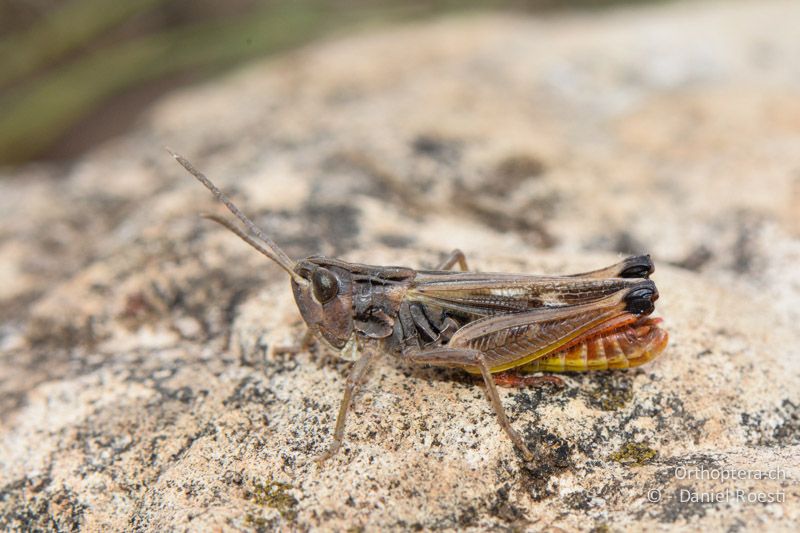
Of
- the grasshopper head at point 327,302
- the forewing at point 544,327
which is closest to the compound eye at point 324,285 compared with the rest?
the grasshopper head at point 327,302

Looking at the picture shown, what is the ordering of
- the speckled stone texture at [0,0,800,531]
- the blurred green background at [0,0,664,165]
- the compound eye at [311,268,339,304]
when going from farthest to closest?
the blurred green background at [0,0,664,165] < the compound eye at [311,268,339,304] < the speckled stone texture at [0,0,800,531]

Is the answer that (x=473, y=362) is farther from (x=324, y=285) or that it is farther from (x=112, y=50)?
(x=112, y=50)

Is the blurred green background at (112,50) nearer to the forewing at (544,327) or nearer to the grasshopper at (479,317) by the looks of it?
the grasshopper at (479,317)

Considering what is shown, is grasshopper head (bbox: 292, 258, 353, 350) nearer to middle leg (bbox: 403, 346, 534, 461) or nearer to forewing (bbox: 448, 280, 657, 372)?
middle leg (bbox: 403, 346, 534, 461)

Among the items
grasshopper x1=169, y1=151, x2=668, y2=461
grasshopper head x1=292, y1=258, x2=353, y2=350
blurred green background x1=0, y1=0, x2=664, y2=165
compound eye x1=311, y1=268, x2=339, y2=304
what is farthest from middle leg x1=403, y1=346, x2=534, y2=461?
blurred green background x1=0, y1=0, x2=664, y2=165

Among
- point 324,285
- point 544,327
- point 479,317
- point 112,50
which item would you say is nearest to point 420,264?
point 479,317

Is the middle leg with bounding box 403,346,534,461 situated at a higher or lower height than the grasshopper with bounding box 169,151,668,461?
lower
